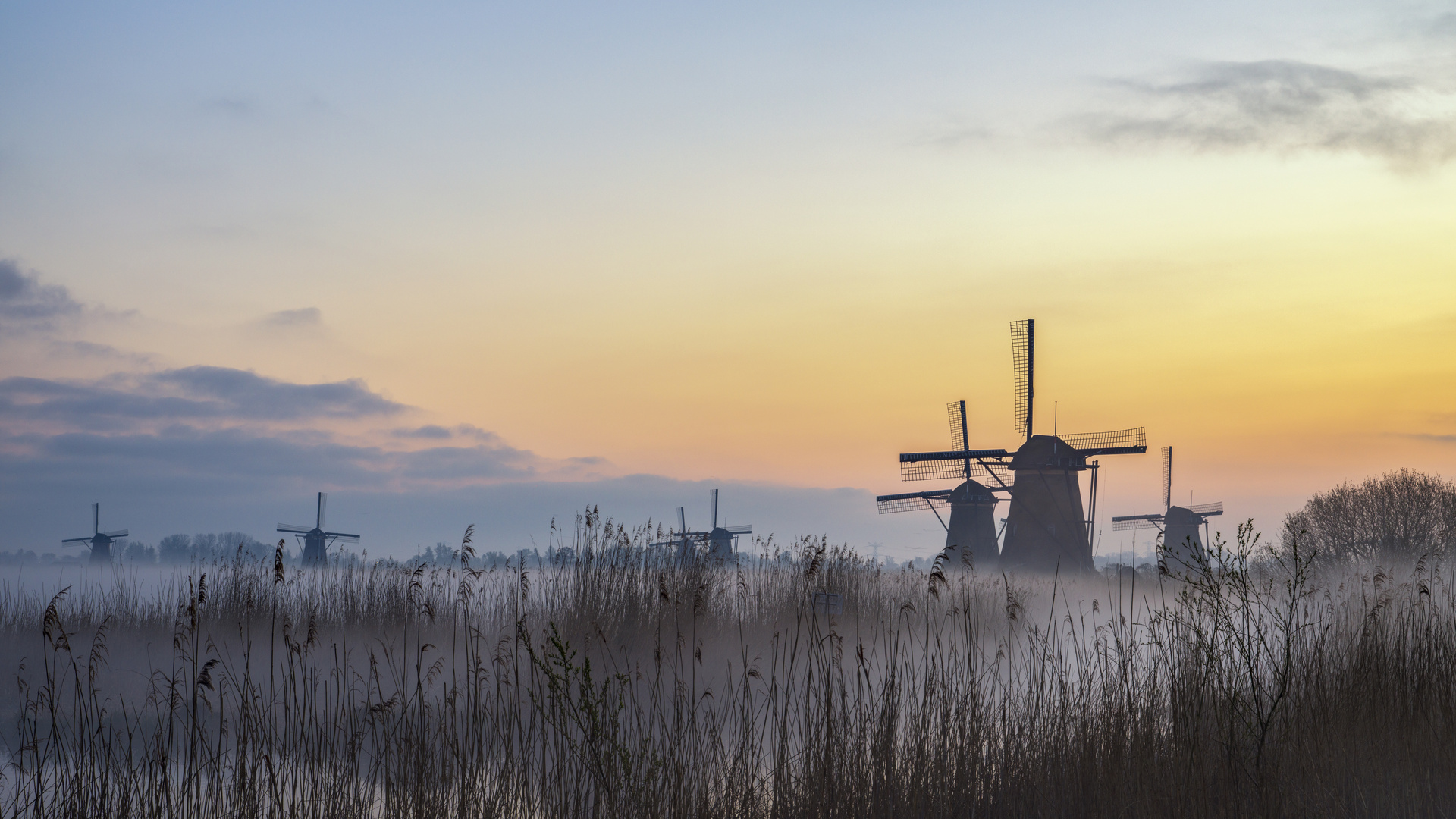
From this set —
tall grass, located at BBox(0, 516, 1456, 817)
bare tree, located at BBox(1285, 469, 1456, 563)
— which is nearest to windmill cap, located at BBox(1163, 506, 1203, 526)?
bare tree, located at BBox(1285, 469, 1456, 563)

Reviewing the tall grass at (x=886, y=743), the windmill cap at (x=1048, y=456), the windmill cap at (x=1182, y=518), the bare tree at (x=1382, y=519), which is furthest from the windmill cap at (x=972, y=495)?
the tall grass at (x=886, y=743)

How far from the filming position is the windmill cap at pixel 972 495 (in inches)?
1252

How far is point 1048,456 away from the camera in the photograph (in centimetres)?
2917

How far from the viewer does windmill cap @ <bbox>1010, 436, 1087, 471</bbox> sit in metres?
29.1

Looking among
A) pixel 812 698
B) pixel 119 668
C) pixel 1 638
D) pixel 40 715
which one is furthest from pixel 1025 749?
pixel 1 638

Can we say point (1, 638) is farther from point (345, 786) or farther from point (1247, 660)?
point (1247, 660)

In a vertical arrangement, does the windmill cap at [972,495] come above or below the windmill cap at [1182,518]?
above

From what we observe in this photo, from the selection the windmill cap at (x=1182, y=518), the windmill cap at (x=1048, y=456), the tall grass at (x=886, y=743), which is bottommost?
the windmill cap at (x=1182, y=518)

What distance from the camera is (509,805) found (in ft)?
16.2

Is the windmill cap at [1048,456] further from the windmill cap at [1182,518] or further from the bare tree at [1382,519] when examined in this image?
the windmill cap at [1182,518]

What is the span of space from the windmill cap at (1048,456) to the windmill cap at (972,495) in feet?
7.37

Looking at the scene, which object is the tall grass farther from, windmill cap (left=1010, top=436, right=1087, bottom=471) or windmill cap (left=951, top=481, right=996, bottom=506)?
windmill cap (left=951, top=481, right=996, bottom=506)

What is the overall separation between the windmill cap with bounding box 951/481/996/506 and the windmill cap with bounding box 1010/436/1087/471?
2.25m

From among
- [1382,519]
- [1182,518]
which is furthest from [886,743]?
[1182,518]
